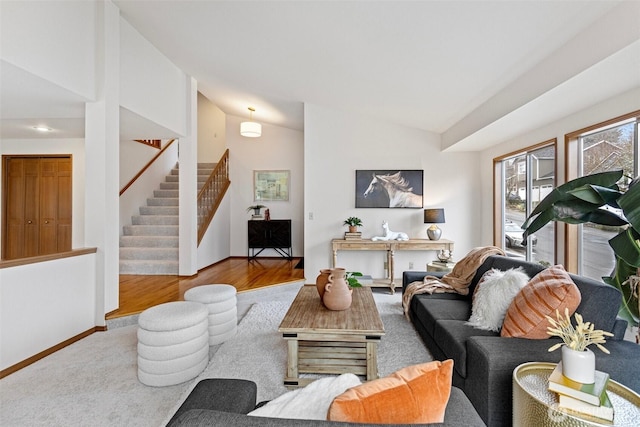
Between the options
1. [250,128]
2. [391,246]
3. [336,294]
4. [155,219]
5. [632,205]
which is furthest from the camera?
[155,219]

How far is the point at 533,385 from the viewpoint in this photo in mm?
1375

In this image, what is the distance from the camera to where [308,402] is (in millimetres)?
920

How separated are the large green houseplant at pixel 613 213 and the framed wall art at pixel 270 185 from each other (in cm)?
571

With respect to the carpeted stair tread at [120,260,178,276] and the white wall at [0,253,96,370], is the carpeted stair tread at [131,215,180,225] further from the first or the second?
the white wall at [0,253,96,370]

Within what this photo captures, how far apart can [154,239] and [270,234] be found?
2254 mm

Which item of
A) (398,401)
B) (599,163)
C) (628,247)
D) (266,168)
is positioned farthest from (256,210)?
(398,401)

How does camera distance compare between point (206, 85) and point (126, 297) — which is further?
point (206, 85)

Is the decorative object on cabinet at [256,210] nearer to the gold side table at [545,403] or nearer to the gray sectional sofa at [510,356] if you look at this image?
the gray sectional sofa at [510,356]

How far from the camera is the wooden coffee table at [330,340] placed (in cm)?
210

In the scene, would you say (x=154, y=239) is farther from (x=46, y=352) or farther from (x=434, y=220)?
(x=434, y=220)

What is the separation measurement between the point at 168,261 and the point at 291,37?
4026 mm

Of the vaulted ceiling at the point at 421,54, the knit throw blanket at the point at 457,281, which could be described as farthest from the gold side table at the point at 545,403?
the vaulted ceiling at the point at 421,54

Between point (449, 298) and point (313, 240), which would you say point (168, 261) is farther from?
point (449, 298)

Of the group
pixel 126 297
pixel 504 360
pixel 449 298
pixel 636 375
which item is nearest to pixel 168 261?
pixel 126 297
